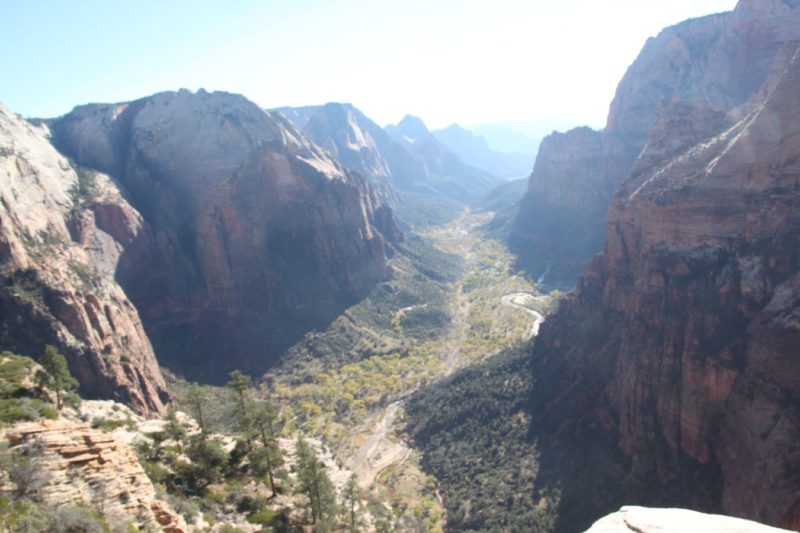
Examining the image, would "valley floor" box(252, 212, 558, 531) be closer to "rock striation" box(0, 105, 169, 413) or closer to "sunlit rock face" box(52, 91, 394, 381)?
"sunlit rock face" box(52, 91, 394, 381)

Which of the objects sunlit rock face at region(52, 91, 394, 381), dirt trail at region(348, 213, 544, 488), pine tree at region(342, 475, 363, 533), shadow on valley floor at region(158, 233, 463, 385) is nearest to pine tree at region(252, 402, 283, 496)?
pine tree at region(342, 475, 363, 533)

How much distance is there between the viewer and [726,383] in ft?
134

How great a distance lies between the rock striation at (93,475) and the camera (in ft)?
69.9

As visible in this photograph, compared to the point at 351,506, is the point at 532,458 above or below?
below

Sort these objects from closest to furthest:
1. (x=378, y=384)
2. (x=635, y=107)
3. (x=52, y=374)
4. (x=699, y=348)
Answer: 1. (x=52, y=374)
2. (x=699, y=348)
3. (x=378, y=384)
4. (x=635, y=107)

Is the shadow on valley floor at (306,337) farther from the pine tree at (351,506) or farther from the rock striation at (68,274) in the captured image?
the pine tree at (351,506)

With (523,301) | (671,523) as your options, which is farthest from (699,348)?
(523,301)

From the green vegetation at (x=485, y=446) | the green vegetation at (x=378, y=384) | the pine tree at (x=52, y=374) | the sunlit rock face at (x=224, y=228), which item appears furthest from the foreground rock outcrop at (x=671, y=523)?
the sunlit rock face at (x=224, y=228)

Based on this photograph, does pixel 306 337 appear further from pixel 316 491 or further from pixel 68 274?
pixel 316 491

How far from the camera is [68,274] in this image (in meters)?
62.8

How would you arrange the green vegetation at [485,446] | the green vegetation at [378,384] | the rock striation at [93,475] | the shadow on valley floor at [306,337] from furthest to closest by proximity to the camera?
the shadow on valley floor at [306,337] → the green vegetation at [485,446] → the green vegetation at [378,384] → the rock striation at [93,475]

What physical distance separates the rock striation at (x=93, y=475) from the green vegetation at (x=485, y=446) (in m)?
34.5

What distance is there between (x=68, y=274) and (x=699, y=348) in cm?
7138

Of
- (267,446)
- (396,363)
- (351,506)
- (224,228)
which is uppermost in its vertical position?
(224,228)
